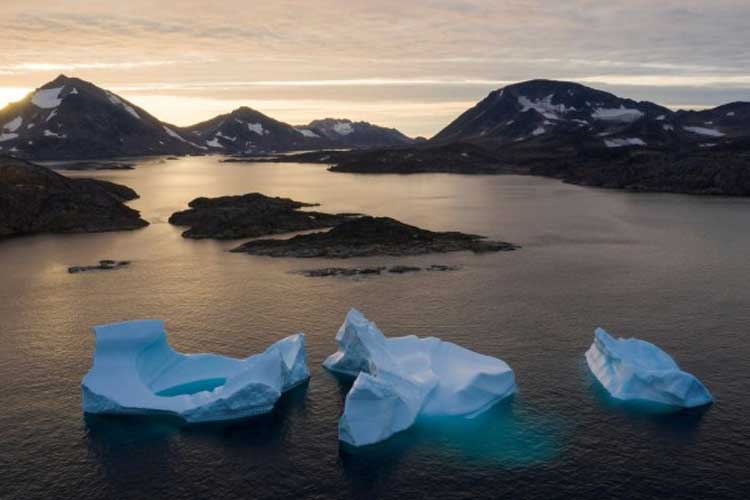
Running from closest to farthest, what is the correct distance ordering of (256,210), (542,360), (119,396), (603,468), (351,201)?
(603,468)
(119,396)
(542,360)
(256,210)
(351,201)

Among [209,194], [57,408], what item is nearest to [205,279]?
[57,408]

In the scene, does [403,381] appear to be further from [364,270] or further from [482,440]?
[364,270]

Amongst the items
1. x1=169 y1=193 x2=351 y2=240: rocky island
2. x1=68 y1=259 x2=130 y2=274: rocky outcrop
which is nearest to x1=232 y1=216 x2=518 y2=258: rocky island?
x1=169 y1=193 x2=351 y2=240: rocky island

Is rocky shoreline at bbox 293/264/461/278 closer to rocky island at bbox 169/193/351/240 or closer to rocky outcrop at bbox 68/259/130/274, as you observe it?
rocky outcrop at bbox 68/259/130/274

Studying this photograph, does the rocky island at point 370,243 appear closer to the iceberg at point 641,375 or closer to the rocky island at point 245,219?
the rocky island at point 245,219

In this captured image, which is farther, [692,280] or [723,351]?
[692,280]

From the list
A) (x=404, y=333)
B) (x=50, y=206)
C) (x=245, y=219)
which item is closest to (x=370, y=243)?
(x=245, y=219)

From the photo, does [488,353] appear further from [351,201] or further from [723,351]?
[351,201]
